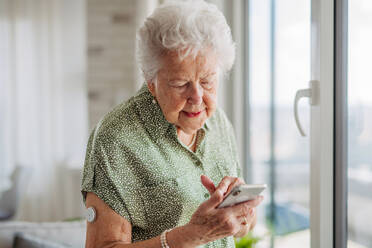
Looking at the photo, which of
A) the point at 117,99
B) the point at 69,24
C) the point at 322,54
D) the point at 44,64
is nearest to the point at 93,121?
the point at 117,99

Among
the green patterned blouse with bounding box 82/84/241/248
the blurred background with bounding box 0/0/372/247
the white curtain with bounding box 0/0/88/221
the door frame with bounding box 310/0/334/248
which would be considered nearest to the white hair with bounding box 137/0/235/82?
→ the green patterned blouse with bounding box 82/84/241/248

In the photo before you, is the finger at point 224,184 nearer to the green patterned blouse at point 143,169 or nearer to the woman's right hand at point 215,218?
the woman's right hand at point 215,218

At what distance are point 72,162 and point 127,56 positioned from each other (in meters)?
1.24

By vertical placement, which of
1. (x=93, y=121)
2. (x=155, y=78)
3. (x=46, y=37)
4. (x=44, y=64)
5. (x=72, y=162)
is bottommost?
(x=72, y=162)

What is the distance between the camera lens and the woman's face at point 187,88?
1008mm

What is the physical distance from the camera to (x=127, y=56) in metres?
4.19

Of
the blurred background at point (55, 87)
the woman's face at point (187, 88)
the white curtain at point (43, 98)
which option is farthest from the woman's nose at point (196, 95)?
the white curtain at point (43, 98)

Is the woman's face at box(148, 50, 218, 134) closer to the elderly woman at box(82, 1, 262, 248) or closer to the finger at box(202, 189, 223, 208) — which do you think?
the elderly woman at box(82, 1, 262, 248)

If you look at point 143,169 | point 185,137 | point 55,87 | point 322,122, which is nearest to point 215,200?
point 143,169

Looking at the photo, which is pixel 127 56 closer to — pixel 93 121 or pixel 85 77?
pixel 85 77

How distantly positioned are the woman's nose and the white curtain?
10.2 feet

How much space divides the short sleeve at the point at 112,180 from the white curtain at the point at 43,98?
120 inches

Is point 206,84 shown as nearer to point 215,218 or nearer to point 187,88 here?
point 187,88

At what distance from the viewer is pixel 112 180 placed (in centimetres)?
100
